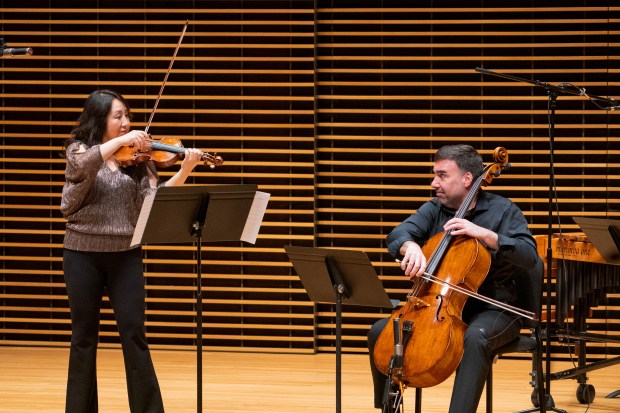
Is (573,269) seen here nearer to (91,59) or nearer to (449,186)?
(449,186)

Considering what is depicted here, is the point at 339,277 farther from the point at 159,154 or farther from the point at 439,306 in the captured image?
the point at 159,154

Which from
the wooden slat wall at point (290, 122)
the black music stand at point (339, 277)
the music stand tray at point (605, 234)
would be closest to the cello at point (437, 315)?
the black music stand at point (339, 277)

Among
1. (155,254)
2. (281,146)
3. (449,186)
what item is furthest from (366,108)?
(449,186)

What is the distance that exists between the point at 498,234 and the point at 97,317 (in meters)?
1.76

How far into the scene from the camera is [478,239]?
12.0 ft

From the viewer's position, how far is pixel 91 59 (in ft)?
21.5

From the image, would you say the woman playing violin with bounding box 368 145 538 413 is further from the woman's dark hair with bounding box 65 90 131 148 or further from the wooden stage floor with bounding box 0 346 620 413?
the woman's dark hair with bounding box 65 90 131 148

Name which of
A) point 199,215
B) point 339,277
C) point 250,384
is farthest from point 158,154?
point 250,384

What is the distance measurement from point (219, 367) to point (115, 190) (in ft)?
7.57

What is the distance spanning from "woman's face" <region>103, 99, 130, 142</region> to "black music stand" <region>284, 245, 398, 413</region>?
1.05 metres

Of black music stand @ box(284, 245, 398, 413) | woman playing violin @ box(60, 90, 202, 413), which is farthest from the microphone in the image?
black music stand @ box(284, 245, 398, 413)

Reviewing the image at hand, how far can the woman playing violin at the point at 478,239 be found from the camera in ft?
11.6

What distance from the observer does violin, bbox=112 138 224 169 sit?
3934 mm

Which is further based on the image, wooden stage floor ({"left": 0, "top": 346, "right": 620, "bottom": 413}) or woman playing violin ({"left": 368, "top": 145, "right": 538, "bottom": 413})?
wooden stage floor ({"left": 0, "top": 346, "right": 620, "bottom": 413})
